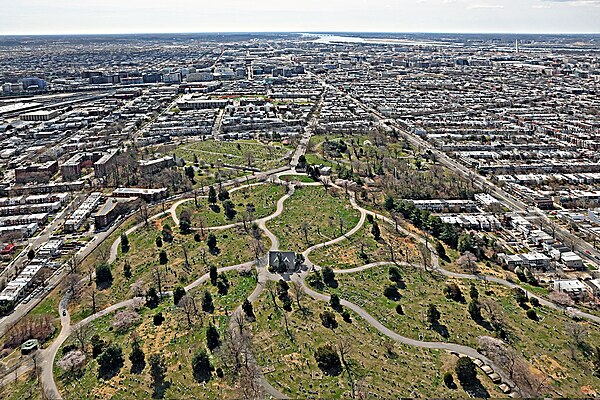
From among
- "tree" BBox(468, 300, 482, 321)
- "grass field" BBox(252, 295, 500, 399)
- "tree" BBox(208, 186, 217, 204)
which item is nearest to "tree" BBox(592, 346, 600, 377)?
"tree" BBox(468, 300, 482, 321)

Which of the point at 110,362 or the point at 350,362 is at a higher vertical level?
the point at 110,362

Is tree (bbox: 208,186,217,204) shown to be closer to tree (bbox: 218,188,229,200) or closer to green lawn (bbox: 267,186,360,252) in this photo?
tree (bbox: 218,188,229,200)

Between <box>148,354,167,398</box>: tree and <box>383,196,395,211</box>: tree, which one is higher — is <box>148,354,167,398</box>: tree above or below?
below

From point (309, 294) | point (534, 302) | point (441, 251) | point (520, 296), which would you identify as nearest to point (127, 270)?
point (309, 294)

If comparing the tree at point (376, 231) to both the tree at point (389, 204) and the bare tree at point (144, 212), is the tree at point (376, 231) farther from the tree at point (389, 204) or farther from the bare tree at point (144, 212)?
the bare tree at point (144, 212)

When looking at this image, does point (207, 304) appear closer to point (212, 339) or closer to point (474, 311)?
point (212, 339)

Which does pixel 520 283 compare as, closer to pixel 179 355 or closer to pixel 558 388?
pixel 558 388
